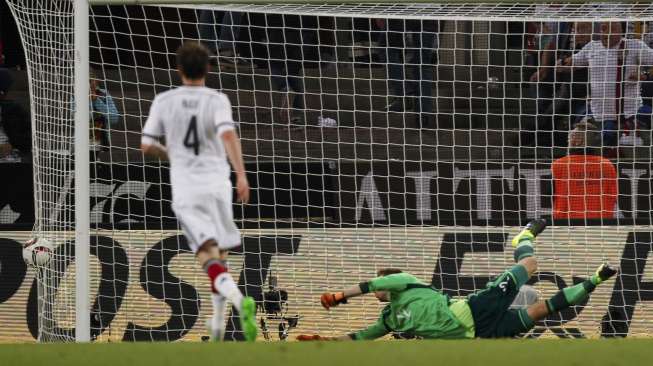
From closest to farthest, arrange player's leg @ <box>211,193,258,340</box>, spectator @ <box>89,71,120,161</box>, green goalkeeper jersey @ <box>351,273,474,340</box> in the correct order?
player's leg @ <box>211,193,258,340</box> < green goalkeeper jersey @ <box>351,273,474,340</box> < spectator @ <box>89,71,120,161</box>

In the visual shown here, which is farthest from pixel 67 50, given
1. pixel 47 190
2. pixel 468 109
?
pixel 468 109

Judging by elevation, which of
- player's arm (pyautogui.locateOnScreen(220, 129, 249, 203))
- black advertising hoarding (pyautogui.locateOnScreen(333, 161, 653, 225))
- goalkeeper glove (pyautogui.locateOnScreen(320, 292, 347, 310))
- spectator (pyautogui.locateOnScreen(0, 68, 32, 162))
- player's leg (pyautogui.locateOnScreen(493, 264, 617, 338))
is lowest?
player's leg (pyautogui.locateOnScreen(493, 264, 617, 338))

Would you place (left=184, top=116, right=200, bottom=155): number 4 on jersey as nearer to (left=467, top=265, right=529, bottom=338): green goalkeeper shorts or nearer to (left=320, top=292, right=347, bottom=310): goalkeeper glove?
(left=320, top=292, right=347, bottom=310): goalkeeper glove

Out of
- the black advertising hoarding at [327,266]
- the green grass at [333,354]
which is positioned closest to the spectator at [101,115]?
the black advertising hoarding at [327,266]

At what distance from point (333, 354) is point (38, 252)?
462 cm

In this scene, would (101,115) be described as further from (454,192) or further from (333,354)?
(333,354)

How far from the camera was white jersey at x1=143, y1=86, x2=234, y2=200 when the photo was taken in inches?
271

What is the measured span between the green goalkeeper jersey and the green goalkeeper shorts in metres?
0.08

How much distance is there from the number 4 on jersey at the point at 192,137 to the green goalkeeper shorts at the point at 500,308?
10.9 feet

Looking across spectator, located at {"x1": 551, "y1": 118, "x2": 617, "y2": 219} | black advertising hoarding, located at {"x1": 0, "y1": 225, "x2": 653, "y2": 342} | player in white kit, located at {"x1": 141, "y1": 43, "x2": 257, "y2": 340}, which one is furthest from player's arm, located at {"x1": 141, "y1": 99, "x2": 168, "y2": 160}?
spectator, located at {"x1": 551, "y1": 118, "x2": 617, "y2": 219}

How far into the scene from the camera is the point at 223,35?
11.4m

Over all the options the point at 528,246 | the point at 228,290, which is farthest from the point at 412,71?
the point at 228,290

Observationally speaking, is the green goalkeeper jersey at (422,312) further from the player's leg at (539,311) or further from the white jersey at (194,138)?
the white jersey at (194,138)

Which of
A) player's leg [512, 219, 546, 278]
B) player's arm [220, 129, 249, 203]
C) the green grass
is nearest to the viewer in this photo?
the green grass
